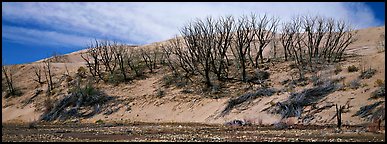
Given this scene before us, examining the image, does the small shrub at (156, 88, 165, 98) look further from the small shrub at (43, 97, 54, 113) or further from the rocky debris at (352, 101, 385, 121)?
the rocky debris at (352, 101, 385, 121)

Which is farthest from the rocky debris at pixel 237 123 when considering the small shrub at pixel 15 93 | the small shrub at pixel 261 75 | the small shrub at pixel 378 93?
the small shrub at pixel 15 93

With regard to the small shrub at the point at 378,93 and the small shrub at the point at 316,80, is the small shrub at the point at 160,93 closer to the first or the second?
the small shrub at the point at 316,80

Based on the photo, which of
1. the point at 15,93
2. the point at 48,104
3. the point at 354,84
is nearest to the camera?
the point at 354,84

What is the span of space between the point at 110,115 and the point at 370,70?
24605 millimetres

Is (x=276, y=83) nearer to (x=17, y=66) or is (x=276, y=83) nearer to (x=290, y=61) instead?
(x=290, y=61)

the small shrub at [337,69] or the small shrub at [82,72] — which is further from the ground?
the small shrub at [82,72]

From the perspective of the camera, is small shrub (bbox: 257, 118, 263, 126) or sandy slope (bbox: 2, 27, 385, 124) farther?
sandy slope (bbox: 2, 27, 385, 124)

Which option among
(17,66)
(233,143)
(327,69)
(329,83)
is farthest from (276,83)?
(17,66)

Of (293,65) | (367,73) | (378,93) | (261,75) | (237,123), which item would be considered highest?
(293,65)

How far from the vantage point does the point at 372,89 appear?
31047mm

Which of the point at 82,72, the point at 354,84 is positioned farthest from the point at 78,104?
the point at 354,84

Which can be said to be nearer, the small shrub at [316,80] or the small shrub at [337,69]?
the small shrub at [316,80]

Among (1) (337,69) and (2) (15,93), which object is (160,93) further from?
(2) (15,93)

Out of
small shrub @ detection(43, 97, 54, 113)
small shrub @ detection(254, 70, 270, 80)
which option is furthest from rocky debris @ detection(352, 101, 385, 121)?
small shrub @ detection(43, 97, 54, 113)
